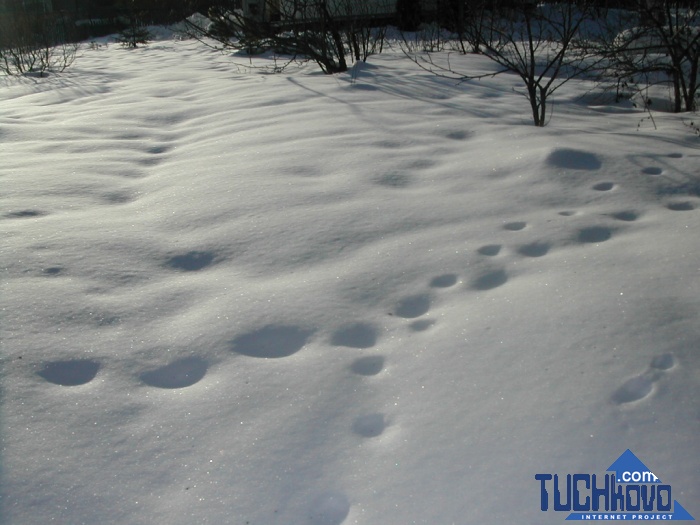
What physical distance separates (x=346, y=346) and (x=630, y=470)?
0.78 meters

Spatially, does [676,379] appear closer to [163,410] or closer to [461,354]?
[461,354]

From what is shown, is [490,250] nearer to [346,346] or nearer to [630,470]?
[346,346]

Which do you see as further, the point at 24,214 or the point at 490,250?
the point at 24,214

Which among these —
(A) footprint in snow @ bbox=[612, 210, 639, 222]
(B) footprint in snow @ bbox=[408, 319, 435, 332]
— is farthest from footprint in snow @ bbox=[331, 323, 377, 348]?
(A) footprint in snow @ bbox=[612, 210, 639, 222]

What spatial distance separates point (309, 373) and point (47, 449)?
0.64m

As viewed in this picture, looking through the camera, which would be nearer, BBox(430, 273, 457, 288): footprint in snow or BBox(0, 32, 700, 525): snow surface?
BBox(0, 32, 700, 525): snow surface

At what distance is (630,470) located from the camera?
126cm

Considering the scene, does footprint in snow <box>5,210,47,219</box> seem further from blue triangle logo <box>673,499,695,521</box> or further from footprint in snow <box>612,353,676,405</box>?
blue triangle logo <box>673,499,695,521</box>

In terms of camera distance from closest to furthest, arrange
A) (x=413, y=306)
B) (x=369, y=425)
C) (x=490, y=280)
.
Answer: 1. (x=369, y=425)
2. (x=413, y=306)
3. (x=490, y=280)

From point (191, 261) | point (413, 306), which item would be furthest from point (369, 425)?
point (191, 261)

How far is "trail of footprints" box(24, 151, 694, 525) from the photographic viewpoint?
143 cm

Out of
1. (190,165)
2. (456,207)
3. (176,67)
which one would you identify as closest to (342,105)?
(190,165)

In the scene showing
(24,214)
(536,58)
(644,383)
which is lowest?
(644,383)

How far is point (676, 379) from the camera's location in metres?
1.46
